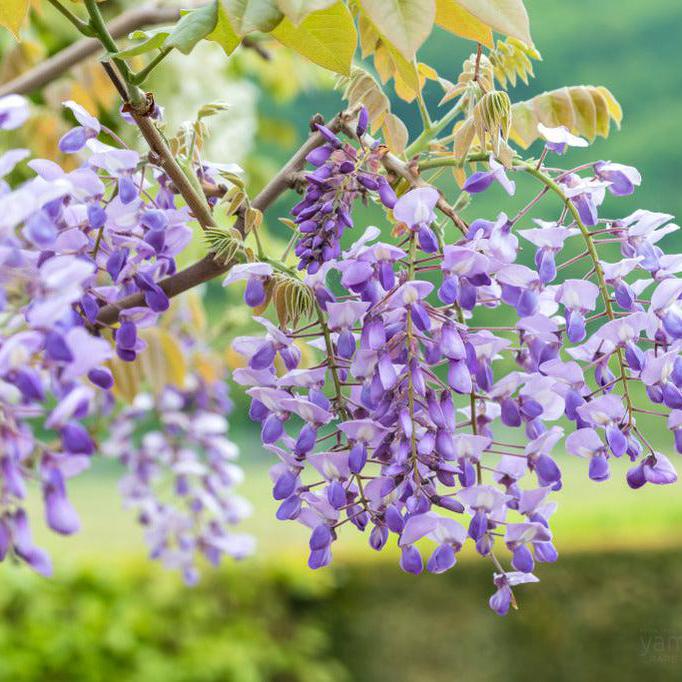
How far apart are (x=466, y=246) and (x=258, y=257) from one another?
194 millimetres

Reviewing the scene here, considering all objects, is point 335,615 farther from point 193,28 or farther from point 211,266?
point 193,28

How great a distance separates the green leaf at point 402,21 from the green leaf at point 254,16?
0.05m

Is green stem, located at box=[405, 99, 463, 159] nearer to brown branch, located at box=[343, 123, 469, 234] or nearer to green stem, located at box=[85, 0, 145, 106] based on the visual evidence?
brown branch, located at box=[343, 123, 469, 234]

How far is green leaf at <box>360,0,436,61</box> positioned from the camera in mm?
530

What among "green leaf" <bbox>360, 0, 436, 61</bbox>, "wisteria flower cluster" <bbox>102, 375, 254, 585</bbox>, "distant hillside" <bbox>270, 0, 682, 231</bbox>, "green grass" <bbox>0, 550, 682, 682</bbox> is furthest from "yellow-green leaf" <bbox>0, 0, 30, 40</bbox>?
"distant hillside" <bbox>270, 0, 682, 231</bbox>

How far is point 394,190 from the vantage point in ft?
2.38

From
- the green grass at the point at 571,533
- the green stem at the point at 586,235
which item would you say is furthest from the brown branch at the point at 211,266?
the green grass at the point at 571,533

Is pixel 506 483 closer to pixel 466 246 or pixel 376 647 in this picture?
pixel 466 246

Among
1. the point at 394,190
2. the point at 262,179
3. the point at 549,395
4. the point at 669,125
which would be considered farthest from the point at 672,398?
the point at 669,125

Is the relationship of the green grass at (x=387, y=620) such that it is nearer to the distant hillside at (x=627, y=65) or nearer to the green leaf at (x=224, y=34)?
the green leaf at (x=224, y=34)

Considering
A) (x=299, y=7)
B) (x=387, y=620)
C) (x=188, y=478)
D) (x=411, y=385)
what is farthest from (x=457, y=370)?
(x=387, y=620)

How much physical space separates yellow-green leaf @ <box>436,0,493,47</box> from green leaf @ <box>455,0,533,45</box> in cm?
4

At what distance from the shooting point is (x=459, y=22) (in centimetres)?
62

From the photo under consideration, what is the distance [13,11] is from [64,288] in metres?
0.28
